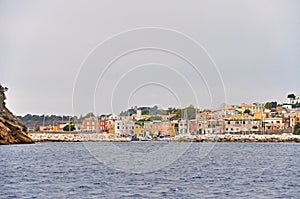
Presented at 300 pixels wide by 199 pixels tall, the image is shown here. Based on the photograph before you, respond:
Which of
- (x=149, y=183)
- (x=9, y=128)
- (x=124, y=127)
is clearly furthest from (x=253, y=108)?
(x=149, y=183)

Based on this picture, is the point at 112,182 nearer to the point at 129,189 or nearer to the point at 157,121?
the point at 129,189

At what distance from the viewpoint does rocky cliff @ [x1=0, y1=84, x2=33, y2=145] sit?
9781 cm

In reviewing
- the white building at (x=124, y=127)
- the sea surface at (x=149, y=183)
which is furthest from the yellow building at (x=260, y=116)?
the sea surface at (x=149, y=183)

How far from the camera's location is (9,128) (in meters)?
100

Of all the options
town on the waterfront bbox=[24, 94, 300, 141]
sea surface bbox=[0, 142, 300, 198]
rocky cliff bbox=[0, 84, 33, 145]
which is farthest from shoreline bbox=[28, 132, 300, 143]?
sea surface bbox=[0, 142, 300, 198]

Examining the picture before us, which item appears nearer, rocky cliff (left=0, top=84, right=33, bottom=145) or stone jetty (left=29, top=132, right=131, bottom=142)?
rocky cliff (left=0, top=84, right=33, bottom=145)

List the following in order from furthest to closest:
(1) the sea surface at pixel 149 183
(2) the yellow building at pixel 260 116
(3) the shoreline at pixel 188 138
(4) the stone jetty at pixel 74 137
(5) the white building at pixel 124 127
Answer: (2) the yellow building at pixel 260 116, (5) the white building at pixel 124 127, (4) the stone jetty at pixel 74 137, (3) the shoreline at pixel 188 138, (1) the sea surface at pixel 149 183

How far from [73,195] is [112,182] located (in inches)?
236

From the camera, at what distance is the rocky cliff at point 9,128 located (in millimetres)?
97812

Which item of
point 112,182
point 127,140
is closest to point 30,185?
point 112,182

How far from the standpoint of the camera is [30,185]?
112 ft

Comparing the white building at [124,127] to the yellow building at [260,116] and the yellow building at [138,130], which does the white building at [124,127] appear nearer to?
the yellow building at [138,130]

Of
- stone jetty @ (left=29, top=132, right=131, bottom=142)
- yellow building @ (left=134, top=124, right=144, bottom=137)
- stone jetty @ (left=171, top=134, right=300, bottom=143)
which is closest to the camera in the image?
stone jetty @ (left=171, top=134, right=300, bottom=143)

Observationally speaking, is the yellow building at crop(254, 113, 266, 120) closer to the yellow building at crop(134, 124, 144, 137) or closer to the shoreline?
the shoreline
